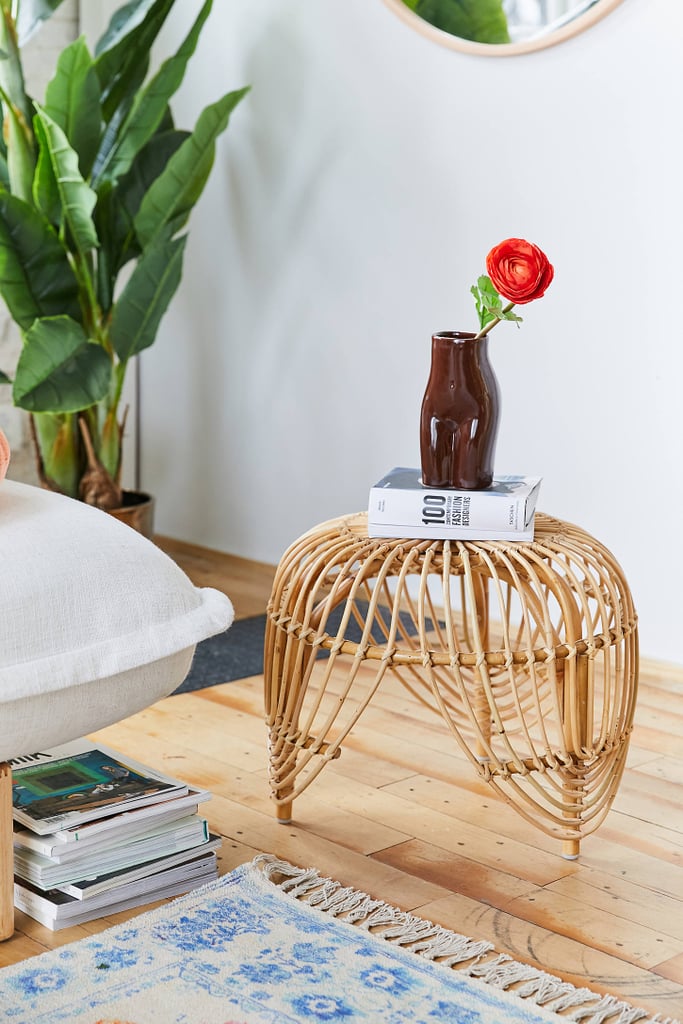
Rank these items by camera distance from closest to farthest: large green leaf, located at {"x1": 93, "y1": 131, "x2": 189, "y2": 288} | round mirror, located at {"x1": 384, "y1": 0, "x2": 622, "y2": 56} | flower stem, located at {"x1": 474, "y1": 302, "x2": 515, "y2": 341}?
1. flower stem, located at {"x1": 474, "y1": 302, "x2": 515, "y2": 341}
2. round mirror, located at {"x1": 384, "y1": 0, "x2": 622, "y2": 56}
3. large green leaf, located at {"x1": 93, "y1": 131, "x2": 189, "y2": 288}

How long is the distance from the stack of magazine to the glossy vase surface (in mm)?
537

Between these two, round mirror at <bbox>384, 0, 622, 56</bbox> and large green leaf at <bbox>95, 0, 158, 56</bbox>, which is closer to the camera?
round mirror at <bbox>384, 0, 622, 56</bbox>

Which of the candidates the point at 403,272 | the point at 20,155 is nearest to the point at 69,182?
the point at 20,155

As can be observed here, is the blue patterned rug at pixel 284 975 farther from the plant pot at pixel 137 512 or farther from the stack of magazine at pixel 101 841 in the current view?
the plant pot at pixel 137 512

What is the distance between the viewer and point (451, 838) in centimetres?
177

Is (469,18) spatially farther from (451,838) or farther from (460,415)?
(451,838)

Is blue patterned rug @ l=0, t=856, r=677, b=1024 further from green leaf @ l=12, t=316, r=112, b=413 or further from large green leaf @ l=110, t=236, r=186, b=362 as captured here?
large green leaf @ l=110, t=236, r=186, b=362

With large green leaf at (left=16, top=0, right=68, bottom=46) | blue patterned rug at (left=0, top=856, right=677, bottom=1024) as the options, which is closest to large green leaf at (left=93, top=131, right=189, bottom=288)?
large green leaf at (left=16, top=0, right=68, bottom=46)

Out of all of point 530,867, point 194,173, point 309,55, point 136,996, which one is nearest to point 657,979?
point 530,867

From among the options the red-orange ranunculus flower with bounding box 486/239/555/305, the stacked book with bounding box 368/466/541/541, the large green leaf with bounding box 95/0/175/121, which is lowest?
the stacked book with bounding box 368/466/541/541

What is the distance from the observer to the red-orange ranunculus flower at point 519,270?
1.55 m

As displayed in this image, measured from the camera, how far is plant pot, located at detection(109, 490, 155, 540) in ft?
9.98

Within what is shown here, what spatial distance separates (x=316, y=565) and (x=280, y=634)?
12 centimetres

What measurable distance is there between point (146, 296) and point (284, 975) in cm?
183
